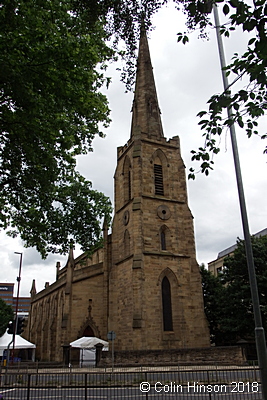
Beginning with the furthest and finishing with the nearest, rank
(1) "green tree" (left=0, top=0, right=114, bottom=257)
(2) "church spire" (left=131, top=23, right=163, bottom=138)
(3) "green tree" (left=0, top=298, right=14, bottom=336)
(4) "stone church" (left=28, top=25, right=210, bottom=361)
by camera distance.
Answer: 1. (3) "green tree" (left=0, top=298, right=14, bottom=336)
2. (2) "church spire" (left=131, top=23, right=163, bottom=138)
3. (4) "stone church" (left=28, top=25, right=210, bottom=361)
4. (1) "green tree" (left=0, top=0, right=114, bottom=257)

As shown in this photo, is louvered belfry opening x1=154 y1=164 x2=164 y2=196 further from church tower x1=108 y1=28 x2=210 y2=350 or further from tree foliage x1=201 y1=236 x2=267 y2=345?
tree foliage x1=201 y1=236 x2=267 y2=345

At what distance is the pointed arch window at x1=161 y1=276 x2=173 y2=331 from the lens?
2538 cm

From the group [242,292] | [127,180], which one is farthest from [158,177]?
[242,292]

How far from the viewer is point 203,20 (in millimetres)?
6133

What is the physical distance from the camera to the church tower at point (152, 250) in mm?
24922

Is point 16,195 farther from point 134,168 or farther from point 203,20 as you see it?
point 134,168

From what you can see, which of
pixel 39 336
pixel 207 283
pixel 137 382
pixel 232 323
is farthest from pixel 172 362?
pixel 39 336

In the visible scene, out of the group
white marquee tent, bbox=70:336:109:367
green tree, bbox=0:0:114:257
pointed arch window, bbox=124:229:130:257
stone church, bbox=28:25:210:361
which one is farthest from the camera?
pointed arch window, bbox=124:229:130:257

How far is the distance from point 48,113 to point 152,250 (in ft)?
62.3

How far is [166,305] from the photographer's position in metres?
26.0

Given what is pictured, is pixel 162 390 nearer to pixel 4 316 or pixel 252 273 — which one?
pixel 252 273

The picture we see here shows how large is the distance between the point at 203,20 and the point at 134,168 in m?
23.5

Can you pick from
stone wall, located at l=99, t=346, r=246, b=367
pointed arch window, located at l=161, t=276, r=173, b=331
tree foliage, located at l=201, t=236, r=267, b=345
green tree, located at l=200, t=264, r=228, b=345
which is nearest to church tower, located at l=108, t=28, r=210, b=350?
pointed arch window, located at l=161, t=276, r=173, b=331

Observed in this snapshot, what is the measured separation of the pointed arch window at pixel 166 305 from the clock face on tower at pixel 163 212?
15.5 ft
